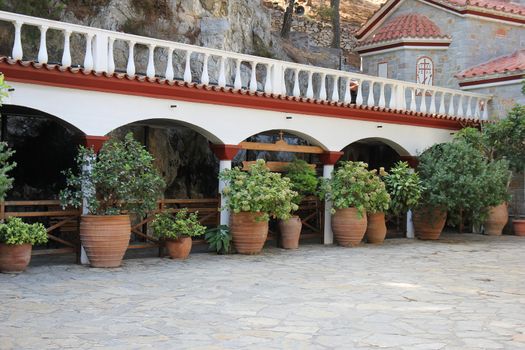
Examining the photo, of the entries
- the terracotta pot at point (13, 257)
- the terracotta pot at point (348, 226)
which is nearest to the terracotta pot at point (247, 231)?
the terracotta pot at point (348, 226)

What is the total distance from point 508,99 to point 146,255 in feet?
38.4

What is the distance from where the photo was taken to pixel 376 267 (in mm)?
11242

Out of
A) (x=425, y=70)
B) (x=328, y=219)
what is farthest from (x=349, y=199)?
(x=425, y=70)

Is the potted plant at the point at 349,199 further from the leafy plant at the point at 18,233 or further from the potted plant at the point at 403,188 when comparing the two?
the leafy plant at the point at 18,233

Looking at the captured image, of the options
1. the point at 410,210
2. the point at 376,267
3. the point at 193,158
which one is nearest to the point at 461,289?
the point at 376,267

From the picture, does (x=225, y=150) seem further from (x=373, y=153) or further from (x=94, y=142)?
(x=373, y=153)

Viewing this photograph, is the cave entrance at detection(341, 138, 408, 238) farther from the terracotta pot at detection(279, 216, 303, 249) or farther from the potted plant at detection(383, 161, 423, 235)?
the terracotta pot at detection(279, 216, 303, 249)

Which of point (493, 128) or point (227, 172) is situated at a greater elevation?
point (493, 128)

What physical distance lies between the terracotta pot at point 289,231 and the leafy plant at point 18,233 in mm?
5415

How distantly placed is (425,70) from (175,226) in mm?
12711

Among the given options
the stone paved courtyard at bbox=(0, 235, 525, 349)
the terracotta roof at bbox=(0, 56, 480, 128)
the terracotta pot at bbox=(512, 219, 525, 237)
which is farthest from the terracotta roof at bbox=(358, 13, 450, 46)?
the stone paved courtyard at bbox=(0, 235, 525, 349)

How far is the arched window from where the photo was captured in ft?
70.0

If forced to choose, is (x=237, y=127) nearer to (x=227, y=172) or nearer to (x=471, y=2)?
(x=227, y=172)

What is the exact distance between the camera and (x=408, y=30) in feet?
70.1
